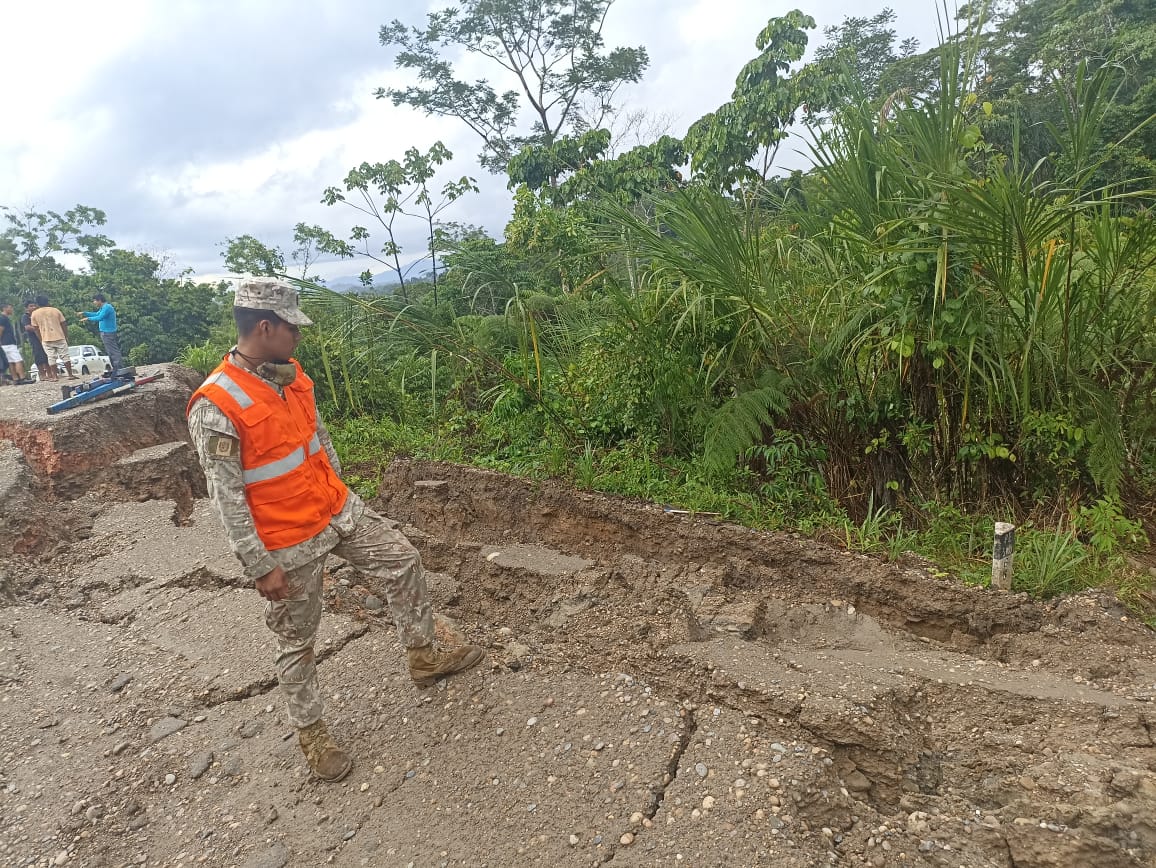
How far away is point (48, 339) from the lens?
369 inches

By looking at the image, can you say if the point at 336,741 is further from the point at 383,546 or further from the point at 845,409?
the point at 845,409

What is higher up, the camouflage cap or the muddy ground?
the camouflage cap

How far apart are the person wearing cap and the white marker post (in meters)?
2.48

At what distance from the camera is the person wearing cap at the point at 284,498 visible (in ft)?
7.43

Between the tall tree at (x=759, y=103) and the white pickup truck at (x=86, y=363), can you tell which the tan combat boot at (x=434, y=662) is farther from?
the white pickup truck at (x=86, y=363)

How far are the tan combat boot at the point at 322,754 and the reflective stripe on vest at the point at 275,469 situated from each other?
3.08 feet

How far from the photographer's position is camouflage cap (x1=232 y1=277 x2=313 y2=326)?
2.35 metres

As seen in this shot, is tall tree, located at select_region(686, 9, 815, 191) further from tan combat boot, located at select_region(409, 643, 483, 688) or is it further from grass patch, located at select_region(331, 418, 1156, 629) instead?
tan combat boot, located at select_region(409, 643, 483, 688)

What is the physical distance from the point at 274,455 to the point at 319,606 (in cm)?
Result: 61

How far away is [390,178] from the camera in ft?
24.4

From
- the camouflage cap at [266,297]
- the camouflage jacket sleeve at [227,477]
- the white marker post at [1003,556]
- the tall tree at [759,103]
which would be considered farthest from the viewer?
the tall tree at [759,103]

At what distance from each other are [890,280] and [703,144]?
21.2ft

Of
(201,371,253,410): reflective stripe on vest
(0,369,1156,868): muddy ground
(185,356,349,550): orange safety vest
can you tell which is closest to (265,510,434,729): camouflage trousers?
(185,356,349,550): orange safety vest

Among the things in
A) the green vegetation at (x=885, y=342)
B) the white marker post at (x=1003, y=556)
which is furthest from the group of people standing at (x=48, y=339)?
the white marker post at (x=1003, y=556)
